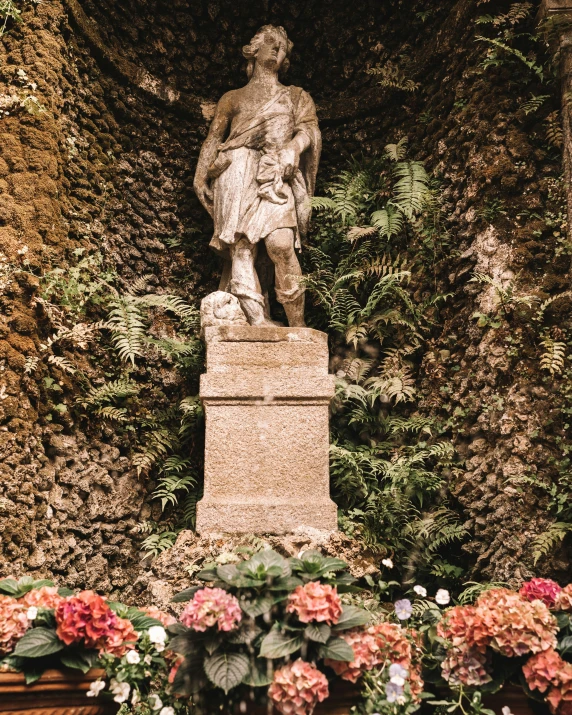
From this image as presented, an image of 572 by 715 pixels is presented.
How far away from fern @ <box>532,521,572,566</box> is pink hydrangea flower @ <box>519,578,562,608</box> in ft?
4.42

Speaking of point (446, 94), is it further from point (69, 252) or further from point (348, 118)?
point (69, 252)

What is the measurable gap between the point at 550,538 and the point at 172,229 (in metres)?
3.79

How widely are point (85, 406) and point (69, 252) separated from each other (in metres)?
1.05

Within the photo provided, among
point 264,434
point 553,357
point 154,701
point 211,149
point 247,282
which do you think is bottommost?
point 154,701

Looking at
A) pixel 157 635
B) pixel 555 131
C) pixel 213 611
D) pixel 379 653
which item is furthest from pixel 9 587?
pixel 555 131

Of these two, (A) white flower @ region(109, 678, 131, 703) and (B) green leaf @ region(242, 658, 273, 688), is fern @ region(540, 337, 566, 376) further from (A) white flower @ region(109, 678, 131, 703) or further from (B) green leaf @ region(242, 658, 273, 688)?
(A) white flower @ region(109, 678, 131, 703)

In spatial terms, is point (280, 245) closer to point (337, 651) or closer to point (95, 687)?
point (337, 651)

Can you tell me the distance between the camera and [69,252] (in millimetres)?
4754

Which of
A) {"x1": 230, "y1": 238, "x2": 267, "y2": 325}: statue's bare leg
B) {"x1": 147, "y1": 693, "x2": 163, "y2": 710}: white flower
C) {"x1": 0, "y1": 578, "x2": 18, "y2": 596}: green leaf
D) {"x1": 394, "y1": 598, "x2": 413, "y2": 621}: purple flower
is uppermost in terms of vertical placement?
{"x1": 230, "y1": 238, "x2": 267, "y2": 325}: statue's bare leg

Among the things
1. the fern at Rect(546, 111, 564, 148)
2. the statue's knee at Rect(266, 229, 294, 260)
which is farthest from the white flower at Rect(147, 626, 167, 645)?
the fern at Rect(546, 111, 564, 148)

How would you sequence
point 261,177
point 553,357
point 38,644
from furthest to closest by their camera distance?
1. point 261,177
2. point 553,357
3. point 38,644

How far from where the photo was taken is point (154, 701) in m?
2.25

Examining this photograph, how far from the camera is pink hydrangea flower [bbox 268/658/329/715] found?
6.75 ft

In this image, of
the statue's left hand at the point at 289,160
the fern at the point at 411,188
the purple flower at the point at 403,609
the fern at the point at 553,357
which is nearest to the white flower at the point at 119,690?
the purple flower at the point at 403,609
